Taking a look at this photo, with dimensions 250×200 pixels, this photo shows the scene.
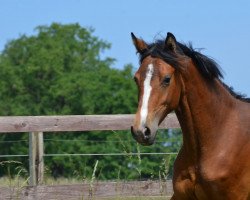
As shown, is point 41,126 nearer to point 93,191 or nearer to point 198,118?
point 93,191

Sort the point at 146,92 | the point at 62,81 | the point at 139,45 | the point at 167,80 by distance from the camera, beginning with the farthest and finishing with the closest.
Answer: the point at 62,81
the point at 139,45
the point at 167,80
the point at 146,92

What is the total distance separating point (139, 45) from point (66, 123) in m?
3.13

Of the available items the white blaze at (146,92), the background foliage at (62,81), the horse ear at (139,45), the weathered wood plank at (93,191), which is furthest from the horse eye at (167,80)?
the background foliage at (62,81)

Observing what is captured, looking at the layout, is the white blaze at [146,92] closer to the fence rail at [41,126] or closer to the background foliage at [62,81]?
the fence rail at [41,126]

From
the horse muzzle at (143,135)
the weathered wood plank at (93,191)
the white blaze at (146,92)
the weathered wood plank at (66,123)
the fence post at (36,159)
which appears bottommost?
the weathered wood plank at (93,191)

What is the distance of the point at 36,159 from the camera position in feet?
29.1

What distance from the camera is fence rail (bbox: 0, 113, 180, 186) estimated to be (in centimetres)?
870

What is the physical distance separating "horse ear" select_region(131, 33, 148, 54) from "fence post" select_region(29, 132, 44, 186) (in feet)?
10.4

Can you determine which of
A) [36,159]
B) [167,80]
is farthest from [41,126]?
[167,80]

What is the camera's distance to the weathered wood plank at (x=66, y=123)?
8680 millimetres

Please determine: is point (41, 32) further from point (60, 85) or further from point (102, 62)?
point (60, 85)

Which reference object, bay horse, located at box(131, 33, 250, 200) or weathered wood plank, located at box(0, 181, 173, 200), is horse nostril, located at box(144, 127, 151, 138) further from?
weathered wood plank, located at box(0, 181, 173, 200)

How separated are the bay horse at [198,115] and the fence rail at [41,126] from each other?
120 inches

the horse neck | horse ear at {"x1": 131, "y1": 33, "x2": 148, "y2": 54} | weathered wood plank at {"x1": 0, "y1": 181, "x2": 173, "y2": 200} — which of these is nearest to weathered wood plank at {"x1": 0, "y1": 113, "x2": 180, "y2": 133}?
weathered wood plank at {"x1": 0, "y1": 181, "x2": 173, "y2": 200}
